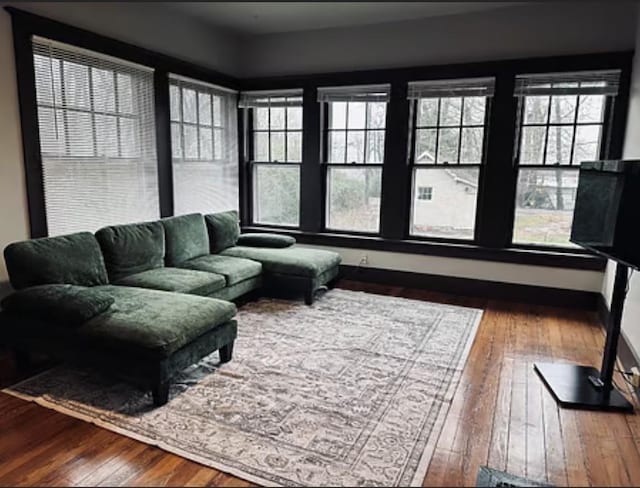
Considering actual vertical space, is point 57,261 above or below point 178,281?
above

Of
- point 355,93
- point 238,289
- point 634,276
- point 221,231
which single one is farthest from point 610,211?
point 221,231

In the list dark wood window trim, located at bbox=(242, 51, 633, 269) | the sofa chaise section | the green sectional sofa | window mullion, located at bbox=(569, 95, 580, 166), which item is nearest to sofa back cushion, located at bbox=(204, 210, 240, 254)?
the green sectional sofa

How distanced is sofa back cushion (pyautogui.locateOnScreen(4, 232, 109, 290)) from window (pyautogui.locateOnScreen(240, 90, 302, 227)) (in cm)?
249

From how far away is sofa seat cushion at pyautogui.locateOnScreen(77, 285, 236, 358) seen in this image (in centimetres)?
231

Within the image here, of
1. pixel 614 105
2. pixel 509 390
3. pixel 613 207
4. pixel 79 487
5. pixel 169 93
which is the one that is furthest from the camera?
pixel 169 93

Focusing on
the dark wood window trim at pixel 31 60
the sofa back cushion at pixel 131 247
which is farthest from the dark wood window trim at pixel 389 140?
the sofa back cushion at pixel 131 247

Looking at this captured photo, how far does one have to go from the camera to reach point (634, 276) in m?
3.01

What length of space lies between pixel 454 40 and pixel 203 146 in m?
2.74

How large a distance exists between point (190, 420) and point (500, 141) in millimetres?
3630

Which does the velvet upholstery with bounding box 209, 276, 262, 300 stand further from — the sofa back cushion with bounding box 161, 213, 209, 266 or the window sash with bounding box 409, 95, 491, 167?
the window sash with bounding box 409, 95, 491, 167

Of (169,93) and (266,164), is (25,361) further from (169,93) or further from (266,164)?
(266,164)

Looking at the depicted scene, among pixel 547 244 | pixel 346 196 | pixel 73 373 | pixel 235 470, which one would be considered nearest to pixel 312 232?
pixel 346 196

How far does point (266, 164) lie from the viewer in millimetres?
5395

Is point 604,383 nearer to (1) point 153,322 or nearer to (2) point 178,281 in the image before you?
(1) point 153,322
